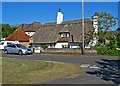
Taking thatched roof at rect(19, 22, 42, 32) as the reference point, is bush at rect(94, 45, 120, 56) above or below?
below

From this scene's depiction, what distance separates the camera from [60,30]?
54.5 m

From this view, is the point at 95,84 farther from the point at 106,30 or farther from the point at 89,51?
the point at 106,30

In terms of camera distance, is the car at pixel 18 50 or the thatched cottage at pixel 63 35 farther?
the thatched cottage at pixel 63 35

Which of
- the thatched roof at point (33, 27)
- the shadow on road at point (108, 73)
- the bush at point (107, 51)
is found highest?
the thatched roof at point (33, 27)

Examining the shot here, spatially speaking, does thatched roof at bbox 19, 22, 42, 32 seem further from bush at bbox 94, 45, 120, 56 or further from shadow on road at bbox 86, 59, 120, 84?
shadow on road at bbox 86, 59, 120, 84

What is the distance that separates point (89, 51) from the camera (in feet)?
120

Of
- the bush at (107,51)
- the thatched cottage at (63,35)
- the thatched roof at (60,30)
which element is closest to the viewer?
the bush at (107,51)

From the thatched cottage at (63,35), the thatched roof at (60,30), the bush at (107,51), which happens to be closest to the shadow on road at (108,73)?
the bush at (107,51)

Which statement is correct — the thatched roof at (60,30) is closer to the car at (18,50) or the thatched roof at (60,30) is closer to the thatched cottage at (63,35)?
the thatched cottage at (63,35)

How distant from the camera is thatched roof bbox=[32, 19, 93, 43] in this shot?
5056 cm

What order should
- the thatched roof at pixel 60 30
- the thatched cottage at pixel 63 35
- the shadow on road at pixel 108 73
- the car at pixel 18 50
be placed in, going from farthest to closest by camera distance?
the thatched roof at pixel 60 30
the thatched cottage at pixel 63 35
the car at pixel 18 50
the shadow on road at pixel 108 73

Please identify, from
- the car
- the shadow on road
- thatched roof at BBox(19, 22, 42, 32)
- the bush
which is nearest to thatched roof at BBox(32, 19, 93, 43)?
the bush

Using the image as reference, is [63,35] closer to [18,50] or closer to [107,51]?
[18,50]

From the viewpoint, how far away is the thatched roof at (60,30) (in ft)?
166
